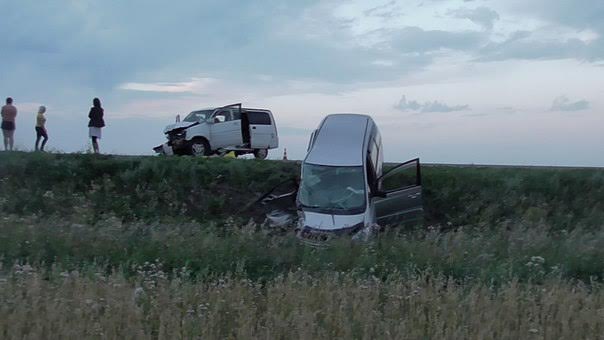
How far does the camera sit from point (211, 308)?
7.48 m

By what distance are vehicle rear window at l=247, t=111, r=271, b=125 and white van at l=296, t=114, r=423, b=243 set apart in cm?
1028

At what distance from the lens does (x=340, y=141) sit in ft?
62.4

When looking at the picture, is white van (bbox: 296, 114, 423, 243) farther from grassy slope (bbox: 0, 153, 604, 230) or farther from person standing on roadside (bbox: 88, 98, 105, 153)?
person standing on roadside (bbox: 88, 98, 105, 153)

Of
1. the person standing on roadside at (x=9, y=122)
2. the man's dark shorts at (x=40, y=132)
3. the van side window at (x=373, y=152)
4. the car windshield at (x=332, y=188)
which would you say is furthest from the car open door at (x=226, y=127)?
the car windshield at (x=332, y=188)

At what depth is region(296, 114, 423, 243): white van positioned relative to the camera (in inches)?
662

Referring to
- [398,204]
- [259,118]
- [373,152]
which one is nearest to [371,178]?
[398,204]

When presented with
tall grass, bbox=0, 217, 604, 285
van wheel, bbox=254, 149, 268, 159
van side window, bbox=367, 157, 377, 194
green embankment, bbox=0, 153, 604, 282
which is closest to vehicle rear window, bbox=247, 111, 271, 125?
van wheel, bbox=254, 149, 268, 159

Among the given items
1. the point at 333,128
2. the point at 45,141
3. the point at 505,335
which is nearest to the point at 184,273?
the point at 505,335

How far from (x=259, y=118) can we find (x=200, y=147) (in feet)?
9.40

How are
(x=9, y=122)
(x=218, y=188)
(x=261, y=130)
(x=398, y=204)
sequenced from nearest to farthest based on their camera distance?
1. (x=398, y=204)
2. (x=218, y=188)
3. (x=9, y=122)
4. (x=261, y=130)

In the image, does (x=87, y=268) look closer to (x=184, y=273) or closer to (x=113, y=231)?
(x=184, y=273)

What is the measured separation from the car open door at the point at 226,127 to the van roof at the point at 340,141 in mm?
9540

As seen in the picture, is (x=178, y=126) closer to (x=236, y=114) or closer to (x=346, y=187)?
(x=236, y=114)

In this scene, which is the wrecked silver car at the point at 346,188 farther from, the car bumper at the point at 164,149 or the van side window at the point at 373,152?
the car bumper at the point at 164,149
